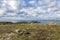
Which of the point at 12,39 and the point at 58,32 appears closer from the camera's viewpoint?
the point at 12,39

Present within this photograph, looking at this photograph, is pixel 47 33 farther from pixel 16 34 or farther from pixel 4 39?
pixel 4 39

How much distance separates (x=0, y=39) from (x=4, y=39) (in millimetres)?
695

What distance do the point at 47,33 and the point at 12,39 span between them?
19.4 ft

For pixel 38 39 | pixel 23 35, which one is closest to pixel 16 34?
pixel 23 35

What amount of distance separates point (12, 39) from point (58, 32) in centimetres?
805

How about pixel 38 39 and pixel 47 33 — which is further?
pixel 47 33

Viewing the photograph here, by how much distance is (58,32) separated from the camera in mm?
32688

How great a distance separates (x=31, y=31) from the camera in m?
33.0

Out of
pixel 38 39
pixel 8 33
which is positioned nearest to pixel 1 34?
pixel 8 33

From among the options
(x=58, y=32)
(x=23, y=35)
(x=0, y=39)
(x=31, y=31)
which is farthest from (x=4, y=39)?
(x=58, y=32)

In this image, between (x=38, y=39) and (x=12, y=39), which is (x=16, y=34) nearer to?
(x=12, y=39)

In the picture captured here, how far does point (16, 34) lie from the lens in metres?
31.3

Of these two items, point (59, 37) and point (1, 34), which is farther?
point (1, 34)

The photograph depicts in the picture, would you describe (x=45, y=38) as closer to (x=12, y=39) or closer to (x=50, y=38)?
(x=50, y=38)
